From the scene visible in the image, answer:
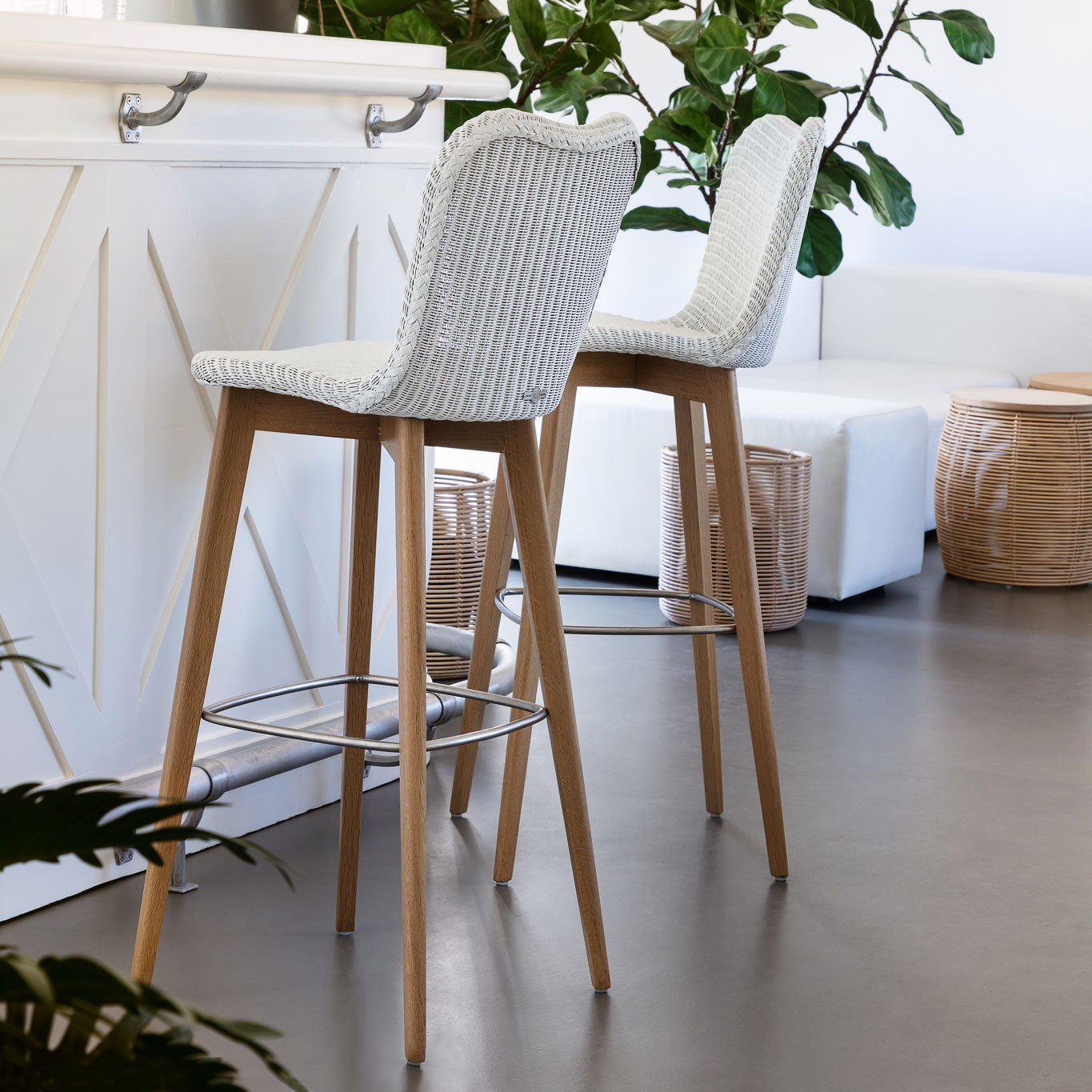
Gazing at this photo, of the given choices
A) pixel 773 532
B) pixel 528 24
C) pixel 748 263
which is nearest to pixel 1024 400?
pixel 773 532

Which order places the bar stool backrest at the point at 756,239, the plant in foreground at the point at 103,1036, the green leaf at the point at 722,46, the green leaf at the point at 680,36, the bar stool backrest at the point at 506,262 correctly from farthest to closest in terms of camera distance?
the green leaf at the point at 680,36, the green leaf at the point at 722,46, the bar stool backrest at the point at 756,239, the bar stool backrest at the point at 506,262, the plant in foreground at the point at 103,1036

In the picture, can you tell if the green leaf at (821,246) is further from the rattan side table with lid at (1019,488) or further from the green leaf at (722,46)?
the rattan side table with lid at (1019,488)

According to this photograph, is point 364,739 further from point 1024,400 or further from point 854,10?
point 1024,400

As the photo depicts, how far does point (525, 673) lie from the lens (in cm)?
239

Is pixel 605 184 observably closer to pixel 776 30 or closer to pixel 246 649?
pixel 246 649

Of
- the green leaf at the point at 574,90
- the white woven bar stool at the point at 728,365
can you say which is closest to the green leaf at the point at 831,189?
the green leaf at the point at 574,90

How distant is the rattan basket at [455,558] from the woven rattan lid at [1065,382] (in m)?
2.39

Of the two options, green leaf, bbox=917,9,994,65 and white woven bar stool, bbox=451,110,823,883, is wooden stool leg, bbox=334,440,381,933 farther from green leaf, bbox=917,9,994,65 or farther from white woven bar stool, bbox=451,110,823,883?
green leaf, bbox=917,9,994,65

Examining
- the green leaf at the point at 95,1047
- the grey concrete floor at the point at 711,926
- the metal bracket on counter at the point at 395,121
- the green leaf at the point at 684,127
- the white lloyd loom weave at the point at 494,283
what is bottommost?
the grey concrete floor at the point at 711,926

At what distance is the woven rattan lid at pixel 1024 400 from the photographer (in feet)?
14.9

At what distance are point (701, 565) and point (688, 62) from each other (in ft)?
5.28

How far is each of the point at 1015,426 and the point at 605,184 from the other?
2.99 m

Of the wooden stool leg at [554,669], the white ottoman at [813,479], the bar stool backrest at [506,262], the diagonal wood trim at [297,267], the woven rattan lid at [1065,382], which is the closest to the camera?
the bar stool backrest at [506,262]

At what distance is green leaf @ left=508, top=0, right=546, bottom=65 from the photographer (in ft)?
10.2
